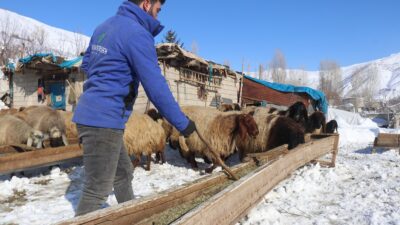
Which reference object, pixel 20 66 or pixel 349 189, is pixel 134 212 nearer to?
pixel 349 189

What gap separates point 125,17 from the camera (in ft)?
8.61

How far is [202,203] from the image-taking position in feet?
8.73

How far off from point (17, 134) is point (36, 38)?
39.8m

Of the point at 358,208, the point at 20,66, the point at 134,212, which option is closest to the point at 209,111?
the point at 358,208

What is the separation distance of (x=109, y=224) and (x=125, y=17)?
1.48 metres

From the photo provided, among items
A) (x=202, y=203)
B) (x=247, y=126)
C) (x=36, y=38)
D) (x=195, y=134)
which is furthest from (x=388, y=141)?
(x=36, y=38)

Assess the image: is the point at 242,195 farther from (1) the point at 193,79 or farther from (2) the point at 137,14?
(1) the point at 193,79

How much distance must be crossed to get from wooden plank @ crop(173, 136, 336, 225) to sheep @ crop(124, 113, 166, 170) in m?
3.30

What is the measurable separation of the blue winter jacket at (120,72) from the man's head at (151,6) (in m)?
0.07

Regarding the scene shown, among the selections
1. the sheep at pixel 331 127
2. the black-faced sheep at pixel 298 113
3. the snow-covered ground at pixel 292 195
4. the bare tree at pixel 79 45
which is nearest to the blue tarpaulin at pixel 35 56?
the snow-covered ground at pixel 292 195

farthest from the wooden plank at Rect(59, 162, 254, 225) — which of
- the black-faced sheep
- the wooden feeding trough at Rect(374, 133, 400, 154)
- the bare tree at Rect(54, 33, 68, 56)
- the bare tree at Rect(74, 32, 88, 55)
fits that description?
the bare tree at Rect(74, 32, 88, 55)

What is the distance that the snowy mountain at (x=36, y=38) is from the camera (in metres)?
36.5

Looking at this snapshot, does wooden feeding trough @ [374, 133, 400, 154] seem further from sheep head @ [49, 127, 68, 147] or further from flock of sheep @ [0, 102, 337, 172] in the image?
sheep head @ [49, 127, 68, 147]

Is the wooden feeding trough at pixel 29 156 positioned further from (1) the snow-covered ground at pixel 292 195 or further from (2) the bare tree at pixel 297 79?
(2) the bare tree at pixel 297 79
